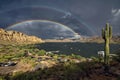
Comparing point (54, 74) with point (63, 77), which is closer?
point (63, 77)

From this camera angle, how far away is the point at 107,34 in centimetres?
2141

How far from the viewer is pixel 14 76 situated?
2067 cm

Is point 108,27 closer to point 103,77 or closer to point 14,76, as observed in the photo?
point 103,77

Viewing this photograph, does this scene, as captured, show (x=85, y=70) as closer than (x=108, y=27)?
Yes

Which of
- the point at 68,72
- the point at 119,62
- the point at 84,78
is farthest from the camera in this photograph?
the point at 119,62

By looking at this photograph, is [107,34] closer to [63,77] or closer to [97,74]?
[97,74]

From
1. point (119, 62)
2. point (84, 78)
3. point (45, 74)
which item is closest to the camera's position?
point (84, 78)

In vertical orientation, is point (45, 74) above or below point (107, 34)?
below

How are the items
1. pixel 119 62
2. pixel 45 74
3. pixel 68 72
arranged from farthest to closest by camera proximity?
pixel 119 62 → pixel 45 74 → pixel 68 72

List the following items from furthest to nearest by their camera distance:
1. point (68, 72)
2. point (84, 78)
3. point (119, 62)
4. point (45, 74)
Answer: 1. point (119, 62)
2. point (45, 74)
3. point (68, 72)
4. point (84, 78)

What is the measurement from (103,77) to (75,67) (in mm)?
2970

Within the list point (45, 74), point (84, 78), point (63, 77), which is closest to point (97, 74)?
point (84, 78)

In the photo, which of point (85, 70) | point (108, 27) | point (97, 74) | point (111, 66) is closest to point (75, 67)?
point (85, 70)

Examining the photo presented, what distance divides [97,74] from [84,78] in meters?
2.07
